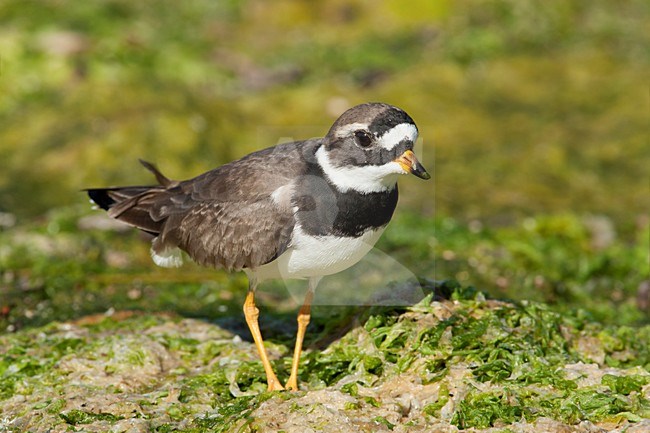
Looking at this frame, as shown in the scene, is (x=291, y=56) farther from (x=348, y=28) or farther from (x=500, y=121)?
(x=500, y=121)

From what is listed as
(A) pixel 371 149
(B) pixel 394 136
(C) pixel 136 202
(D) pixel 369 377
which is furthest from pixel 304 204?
(C) pixel 136 202

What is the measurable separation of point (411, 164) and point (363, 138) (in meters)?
0.44

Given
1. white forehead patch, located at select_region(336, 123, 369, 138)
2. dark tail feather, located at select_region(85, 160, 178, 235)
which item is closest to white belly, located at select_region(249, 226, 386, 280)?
white forehead patch, located at select_region(336, 123, 369, 138)

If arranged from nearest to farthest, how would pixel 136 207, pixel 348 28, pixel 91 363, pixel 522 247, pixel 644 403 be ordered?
pixel 644 403
pixel 91 363
pixel 136 207
pixel 522 247
pixel 348 28

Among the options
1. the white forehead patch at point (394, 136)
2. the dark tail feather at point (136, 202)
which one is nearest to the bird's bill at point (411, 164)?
the white forehead patch at point (394, 136)

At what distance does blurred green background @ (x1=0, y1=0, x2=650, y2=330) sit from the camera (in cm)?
1034

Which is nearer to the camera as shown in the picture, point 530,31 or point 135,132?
point 135,132

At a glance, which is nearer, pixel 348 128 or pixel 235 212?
pixel 348 128

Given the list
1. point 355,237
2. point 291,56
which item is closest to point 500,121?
point 291,56

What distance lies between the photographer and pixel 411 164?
245 inches

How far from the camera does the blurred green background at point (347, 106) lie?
10336 millimetres

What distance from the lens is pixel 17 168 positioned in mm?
13680

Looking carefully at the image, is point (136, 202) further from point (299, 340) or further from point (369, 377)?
point (369, 377)

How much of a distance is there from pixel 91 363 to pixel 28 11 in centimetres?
1274
